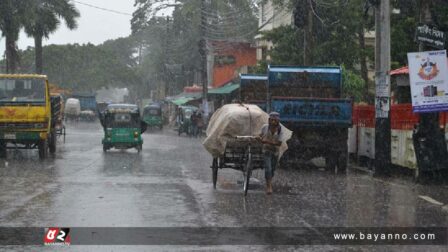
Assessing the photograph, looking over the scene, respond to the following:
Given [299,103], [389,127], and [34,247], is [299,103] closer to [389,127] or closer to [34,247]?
[389,127]

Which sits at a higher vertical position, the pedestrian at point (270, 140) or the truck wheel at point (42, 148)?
the pedestrian at point (270, 140)

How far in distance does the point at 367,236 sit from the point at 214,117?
7.30m

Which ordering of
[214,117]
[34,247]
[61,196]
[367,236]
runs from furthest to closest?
[214,117] < [61,196] < [367,236] < [34,247]

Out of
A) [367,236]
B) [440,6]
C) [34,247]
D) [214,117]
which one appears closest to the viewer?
[34,247]

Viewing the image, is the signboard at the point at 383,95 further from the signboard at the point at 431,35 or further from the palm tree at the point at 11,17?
the palm tree at the point at 11,17

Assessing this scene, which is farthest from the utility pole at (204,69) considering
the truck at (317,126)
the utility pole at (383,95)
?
the utility pole at (383,95)

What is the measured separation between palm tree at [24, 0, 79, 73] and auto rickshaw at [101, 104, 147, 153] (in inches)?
570

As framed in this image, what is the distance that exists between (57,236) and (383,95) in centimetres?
1195

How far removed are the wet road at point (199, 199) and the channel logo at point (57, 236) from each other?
59 centimetres

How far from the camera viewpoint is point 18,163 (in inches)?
914

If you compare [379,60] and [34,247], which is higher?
[379,60]

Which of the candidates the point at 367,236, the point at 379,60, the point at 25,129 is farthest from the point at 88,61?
the point at 367,236

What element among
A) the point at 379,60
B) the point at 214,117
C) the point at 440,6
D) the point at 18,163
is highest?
the point at 440,6

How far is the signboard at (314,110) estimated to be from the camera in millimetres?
20531
